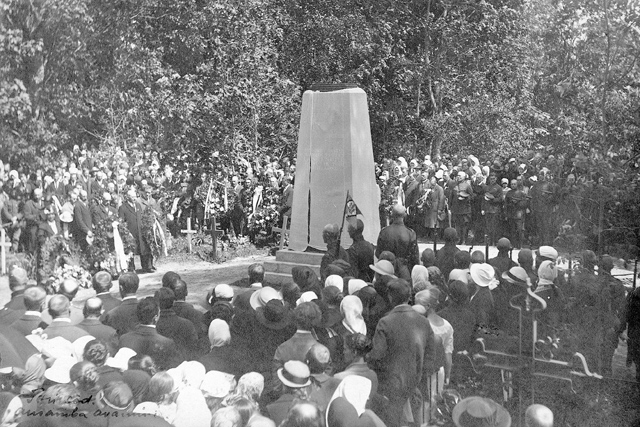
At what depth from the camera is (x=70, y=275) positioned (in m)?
9.73

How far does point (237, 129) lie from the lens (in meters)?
14.9

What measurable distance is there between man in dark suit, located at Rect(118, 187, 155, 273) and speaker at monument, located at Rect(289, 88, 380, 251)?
259 centimetres

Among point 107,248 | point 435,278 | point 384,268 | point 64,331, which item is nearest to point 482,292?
point 435,278

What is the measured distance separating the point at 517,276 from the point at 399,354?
7.45 ft

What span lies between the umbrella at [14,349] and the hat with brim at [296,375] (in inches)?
77.9

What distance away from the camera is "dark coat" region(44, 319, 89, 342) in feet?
17.5

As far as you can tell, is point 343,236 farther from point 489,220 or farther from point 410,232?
point 489,220

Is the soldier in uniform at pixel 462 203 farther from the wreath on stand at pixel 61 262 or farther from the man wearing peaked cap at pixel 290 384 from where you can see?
the man wearing peaked cap at pixel 290 384

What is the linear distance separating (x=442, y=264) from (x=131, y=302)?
342cm

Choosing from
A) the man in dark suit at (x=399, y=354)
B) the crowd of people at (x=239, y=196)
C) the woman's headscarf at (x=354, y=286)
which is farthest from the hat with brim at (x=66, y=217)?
the man in dark suit at (x=399, y=354)

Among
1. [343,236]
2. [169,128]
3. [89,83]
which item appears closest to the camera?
[89,83]

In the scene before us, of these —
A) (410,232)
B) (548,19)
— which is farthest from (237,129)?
(548,19)

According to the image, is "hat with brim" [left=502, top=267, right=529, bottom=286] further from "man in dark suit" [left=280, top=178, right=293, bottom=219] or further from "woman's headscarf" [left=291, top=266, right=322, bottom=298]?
"man in dark suit" [left=280, top=178, right=293, bottom=219]

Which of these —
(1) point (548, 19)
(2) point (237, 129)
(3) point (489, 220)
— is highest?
(1) point (548, 19)
